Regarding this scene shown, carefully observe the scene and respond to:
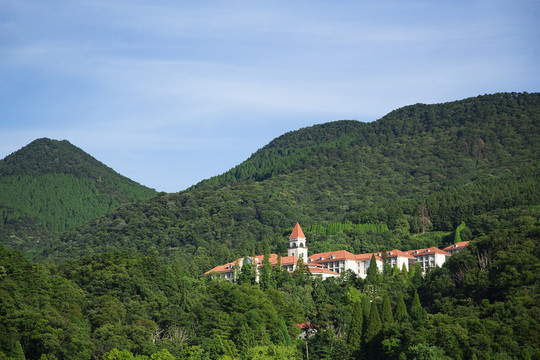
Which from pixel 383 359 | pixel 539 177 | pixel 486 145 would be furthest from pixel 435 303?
pixel 486 145

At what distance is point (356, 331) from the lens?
251 feet

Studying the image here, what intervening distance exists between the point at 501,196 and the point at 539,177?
658 inches

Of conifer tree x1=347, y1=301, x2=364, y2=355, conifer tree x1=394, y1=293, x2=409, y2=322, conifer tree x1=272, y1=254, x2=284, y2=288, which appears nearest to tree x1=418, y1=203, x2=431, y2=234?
conifer tree x1=272, y1=254, x2=284, y2=288

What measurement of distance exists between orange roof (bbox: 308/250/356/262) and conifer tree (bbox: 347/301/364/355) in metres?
28.8

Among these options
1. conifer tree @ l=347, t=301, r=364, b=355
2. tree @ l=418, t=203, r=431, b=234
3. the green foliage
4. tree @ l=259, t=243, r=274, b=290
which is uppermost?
tree @ l=418, t=203, r=431, b=234

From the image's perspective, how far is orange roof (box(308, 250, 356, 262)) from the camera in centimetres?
10735

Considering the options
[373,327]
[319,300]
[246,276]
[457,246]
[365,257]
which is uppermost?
[457,246]

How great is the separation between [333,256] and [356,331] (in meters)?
32.7

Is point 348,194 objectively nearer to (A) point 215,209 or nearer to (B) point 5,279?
(A) point 215,209

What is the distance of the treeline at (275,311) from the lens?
64.7 meters

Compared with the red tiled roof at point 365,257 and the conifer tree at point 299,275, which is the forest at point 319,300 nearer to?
the conifer tree at point 299,275

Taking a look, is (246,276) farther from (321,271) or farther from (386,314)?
(386,314)

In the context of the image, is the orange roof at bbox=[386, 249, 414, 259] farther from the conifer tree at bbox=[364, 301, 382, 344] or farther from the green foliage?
the conifer tree at bbox=[364, 301, 382, 344]

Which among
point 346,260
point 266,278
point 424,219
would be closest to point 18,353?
point 266,278
